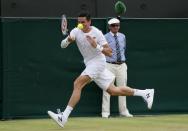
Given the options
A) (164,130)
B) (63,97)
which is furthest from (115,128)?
(63,97)

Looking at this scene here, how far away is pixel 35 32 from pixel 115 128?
3.66 meters

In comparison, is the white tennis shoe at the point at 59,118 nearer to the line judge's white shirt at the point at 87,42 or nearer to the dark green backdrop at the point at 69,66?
the line judge's white shirt at the point at 87,42

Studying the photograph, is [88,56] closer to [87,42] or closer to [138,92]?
[87,42]

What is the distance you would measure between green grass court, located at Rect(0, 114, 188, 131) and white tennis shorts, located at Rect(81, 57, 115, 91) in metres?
0.77

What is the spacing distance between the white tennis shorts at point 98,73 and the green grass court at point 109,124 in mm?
768

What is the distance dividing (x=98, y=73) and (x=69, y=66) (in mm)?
2519

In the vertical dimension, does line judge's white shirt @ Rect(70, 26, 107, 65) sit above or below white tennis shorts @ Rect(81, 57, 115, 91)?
above

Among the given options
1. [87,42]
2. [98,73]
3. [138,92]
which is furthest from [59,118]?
[138,92]

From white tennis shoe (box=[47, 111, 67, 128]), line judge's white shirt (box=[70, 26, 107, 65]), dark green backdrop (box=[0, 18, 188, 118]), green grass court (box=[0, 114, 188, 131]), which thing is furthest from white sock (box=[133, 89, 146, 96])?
dark green backdrop (box=[0, 18, 188, 118])

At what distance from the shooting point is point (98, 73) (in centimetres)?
1451

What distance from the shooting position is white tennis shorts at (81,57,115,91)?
14.4 m

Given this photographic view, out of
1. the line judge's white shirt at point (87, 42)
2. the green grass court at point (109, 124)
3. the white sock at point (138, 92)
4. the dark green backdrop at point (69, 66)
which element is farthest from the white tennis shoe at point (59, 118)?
the dark green backdrop at point (69, 66)

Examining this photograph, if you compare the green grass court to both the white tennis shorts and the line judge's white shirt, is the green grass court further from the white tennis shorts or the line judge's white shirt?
the line judge's white shirt

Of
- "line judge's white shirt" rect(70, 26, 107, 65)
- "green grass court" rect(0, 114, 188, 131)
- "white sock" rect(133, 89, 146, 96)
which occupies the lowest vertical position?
"green grass court" rect(0, 114, 188, 131)
